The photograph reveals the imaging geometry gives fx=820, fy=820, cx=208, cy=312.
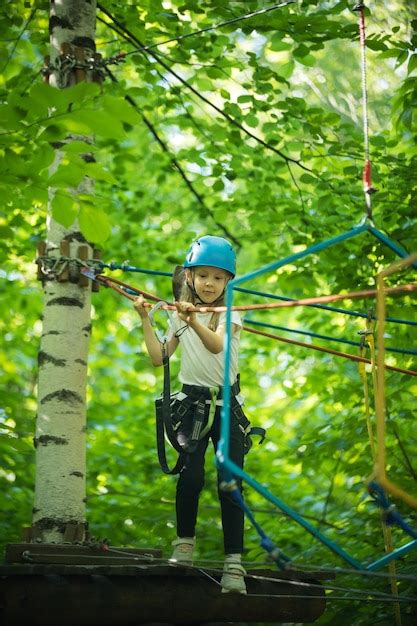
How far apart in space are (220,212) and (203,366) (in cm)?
305

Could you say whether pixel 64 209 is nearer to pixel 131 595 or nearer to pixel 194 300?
pixel 194 300

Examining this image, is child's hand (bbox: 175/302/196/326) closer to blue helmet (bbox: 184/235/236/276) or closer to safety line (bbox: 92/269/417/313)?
safety line (bbox: 92/269/417/313)

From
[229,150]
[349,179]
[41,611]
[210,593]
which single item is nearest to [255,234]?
[229,150]

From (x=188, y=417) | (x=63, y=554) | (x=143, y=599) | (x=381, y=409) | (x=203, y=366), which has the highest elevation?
(x=203, y=366)

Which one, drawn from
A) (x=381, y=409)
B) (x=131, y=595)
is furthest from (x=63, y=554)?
(x=381, y=409)

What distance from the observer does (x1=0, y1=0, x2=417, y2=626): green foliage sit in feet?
10.7

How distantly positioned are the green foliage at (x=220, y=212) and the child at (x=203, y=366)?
41 centimetres

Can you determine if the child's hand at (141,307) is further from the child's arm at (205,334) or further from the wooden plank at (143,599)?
the wooden plank at (143,599)

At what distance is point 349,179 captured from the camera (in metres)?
5.56

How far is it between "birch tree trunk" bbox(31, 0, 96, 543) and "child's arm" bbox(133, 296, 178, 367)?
1.67 ft

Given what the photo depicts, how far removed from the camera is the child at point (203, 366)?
343 centimetres

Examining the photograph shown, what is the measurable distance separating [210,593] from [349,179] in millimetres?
3156

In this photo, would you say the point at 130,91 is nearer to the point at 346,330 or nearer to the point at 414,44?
the point at 414,44

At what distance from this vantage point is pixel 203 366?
357 cm
